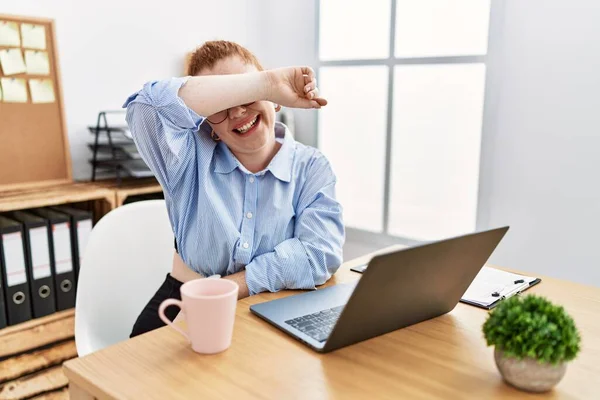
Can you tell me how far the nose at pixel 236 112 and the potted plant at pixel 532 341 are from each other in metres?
0.68

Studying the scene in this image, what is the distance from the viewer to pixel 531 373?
64cm

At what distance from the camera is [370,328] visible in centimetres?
79

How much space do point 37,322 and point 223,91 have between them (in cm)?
137

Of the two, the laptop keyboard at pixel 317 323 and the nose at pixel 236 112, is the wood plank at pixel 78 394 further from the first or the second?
the nose at pixel 236 112

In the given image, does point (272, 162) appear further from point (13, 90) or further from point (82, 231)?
point (13, 90)

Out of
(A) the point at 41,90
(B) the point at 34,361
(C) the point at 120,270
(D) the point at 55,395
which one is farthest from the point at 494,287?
(A) the point at 41,90

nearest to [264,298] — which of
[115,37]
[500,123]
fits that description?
[500,123]

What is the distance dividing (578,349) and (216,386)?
1.49 feet

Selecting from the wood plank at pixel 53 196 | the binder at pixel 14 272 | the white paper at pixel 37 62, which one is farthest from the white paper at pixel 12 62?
the binder at pixel 14 272

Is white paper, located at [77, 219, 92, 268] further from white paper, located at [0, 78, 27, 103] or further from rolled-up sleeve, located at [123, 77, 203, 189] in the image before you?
rolled-up sleeve, located at [123, 77, 203, 189]

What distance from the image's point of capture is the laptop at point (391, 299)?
0.70m

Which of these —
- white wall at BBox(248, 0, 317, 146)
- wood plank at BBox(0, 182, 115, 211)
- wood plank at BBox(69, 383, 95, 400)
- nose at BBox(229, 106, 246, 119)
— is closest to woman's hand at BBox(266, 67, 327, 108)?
nose at BBox(229, 106, 246, 119)

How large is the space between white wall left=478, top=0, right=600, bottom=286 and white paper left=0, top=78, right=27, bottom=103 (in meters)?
1.86

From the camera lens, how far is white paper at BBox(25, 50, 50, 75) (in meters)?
1.99
